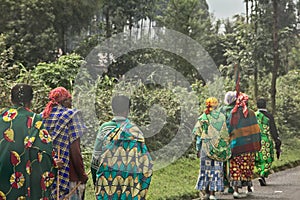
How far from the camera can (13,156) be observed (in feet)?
18.7

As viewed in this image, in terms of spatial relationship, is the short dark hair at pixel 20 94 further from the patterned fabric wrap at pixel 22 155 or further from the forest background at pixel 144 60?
the forest background at pixel 144 60

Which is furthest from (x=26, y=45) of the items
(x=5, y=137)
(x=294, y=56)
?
(x=294, y=56)

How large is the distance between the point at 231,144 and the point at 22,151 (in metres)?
6.14

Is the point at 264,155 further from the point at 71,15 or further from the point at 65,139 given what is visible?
the point at 71,15

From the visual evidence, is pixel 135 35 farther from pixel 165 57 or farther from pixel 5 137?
pixel 5 137

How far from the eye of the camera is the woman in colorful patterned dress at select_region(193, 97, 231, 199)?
10367 millimetres

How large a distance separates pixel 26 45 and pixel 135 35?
9.09 m

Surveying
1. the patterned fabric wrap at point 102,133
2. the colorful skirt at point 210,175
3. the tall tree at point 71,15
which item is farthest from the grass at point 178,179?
the tall tree at point 71,15

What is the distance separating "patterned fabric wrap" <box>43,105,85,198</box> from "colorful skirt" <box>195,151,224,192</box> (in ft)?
13.7

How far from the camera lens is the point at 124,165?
6.72 metres

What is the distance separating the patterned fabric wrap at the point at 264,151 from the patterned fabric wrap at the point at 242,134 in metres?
1.41

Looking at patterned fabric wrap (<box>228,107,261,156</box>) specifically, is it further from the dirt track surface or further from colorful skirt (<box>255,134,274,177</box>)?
colorful skirt (<box>255,134,274,177</box>)

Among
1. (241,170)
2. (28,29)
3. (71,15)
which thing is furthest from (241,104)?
(71,15)

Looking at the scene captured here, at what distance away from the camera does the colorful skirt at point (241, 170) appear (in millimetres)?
11102
